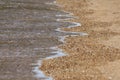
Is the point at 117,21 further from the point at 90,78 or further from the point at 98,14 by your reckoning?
the point at 90,78

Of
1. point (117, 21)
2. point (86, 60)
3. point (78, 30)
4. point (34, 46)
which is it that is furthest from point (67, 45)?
point (117, 21)

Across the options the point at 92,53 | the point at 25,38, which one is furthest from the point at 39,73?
the point at 25,38

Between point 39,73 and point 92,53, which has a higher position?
point 39,73

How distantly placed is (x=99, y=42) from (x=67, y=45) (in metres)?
1.90

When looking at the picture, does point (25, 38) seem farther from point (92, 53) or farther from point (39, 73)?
point (39, 73)

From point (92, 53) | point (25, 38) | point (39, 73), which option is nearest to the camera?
point (39, 73)

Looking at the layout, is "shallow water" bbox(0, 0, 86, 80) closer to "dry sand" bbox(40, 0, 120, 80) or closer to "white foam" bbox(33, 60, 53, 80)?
"white foam" bbox(33, 60, 53, 80)

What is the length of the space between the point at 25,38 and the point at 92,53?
18.3ft

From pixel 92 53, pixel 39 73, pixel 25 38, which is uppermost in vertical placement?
pixel 39 73

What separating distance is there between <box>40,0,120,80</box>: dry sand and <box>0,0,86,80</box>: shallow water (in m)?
0.83

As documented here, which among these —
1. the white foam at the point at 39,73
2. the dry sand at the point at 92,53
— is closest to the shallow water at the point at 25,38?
the white foam at the point at 39,73

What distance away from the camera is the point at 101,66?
18.3 meters

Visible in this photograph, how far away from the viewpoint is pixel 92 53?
20.9m

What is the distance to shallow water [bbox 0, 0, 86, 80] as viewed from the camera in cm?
1814
